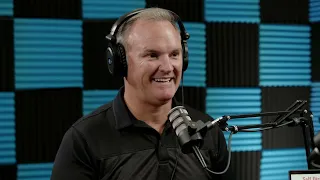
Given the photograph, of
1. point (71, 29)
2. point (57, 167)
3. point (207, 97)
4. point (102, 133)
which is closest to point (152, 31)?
point (102, 133)

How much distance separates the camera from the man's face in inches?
46.8

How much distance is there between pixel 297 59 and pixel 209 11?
0.71 m

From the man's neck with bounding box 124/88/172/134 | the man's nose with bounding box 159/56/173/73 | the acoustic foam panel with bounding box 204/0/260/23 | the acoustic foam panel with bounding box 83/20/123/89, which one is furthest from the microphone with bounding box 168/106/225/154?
the acoustic foam panel with bounding box 204/0/260/23

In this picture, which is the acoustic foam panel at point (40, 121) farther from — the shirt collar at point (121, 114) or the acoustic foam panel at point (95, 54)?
the shirt collar at point (121, 114)

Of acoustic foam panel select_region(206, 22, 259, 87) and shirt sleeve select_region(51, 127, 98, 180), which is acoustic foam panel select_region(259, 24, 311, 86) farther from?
shirt sleeve select_region(51, 127, 98, 180)

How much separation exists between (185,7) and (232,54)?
0.43 metres

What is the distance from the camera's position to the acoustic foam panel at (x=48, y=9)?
6.75 ft

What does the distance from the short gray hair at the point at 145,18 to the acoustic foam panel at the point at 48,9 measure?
0.94m

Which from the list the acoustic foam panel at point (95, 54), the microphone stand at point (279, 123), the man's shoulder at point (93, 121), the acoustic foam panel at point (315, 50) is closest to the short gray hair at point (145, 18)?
the man's shoulder at point (93, 121)

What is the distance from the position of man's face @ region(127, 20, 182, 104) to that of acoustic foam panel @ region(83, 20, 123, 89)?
937 millimetres

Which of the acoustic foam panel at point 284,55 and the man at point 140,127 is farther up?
the acoustic foam panel at point 284,55

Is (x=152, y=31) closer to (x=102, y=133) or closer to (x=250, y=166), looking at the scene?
(x=102, y=133)

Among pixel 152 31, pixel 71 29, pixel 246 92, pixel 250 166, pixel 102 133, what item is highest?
pixel 71 29

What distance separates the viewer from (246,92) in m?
2.44
